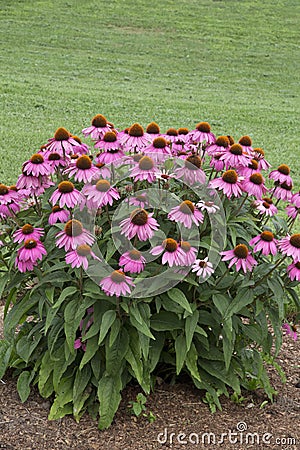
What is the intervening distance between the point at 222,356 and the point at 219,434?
1.14ft

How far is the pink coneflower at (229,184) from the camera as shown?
109 inches

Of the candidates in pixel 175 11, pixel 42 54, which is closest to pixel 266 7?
pixel 175 11

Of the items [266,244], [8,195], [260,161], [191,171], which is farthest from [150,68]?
[266,244]

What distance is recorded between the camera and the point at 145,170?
2.76 meters

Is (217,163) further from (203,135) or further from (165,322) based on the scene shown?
(165,322)

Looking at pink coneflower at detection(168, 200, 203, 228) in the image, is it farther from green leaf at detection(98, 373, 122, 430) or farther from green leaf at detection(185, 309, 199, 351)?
green leaf at detection(98, 373, 122, 430)

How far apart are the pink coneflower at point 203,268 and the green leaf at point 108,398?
615 mm

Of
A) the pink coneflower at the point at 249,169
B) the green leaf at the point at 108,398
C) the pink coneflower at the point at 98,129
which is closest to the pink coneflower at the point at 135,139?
the pink coneflower at the point at 98,129

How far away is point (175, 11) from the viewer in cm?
2647

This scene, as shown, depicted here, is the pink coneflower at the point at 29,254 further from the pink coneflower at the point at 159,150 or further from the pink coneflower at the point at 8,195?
the pink coneflower at the point at 159,150

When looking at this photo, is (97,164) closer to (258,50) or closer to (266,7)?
(258,50)

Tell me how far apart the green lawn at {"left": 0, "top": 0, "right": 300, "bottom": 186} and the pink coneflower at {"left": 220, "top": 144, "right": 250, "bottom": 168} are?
15.2 feet

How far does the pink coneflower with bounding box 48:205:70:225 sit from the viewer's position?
2.81 meters
